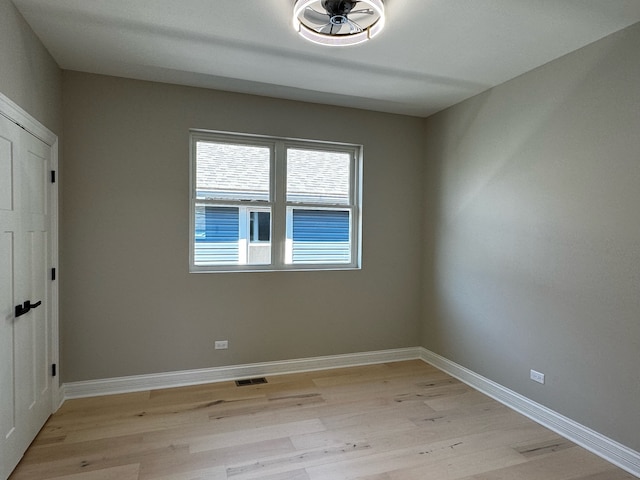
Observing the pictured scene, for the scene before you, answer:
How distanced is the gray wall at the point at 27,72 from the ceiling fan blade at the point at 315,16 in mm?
1689

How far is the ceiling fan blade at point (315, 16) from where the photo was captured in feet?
6.99

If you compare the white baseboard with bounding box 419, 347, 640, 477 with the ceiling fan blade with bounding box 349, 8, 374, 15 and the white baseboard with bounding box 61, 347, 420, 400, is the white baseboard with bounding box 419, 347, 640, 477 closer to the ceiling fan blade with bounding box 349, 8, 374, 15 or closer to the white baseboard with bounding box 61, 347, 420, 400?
the white baseboard with bounding box 61, 347, 420, 400

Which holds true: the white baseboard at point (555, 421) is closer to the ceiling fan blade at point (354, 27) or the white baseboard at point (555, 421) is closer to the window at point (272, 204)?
the window at point (272, 204)

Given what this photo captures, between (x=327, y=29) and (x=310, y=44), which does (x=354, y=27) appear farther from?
(x=310, y=44)

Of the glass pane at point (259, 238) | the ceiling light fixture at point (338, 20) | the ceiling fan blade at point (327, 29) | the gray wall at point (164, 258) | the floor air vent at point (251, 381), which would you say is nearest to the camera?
the ceiling light fixture at point (338, 20)

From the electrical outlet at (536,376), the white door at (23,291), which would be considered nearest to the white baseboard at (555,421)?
the electrical outlet at (536,376)

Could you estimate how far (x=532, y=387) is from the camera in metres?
2.90

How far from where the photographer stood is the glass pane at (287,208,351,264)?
151 inches

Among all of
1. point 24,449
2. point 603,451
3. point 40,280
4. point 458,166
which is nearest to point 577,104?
point 458,166

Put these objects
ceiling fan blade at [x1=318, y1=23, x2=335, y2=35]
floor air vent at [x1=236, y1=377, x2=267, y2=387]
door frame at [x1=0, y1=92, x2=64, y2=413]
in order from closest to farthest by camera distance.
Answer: ceiling fan blade at [x1=318, y1=23, x2=335, y2=35]
door frame at [x1=0, y1=92, x2=64, y2=413]
floor air vent at [x1=236, y1=377, x2=267, y2=387]

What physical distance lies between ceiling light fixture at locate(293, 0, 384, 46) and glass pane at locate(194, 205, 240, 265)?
6.15ft

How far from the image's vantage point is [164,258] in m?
3.32

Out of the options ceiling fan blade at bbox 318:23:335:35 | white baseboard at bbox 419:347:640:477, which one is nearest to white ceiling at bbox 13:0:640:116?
ceiling fan blade at bbox 318:23:335:35

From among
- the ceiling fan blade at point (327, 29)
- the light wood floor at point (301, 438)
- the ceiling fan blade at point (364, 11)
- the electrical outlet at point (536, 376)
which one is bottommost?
the light wood floor at point (301, 438)
